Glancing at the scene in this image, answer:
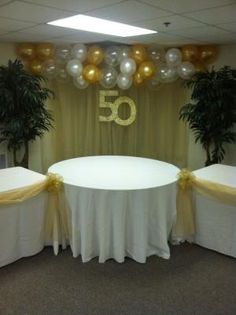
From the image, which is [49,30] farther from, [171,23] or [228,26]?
[228,26]

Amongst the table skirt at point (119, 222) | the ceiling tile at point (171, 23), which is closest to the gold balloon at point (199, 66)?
the ceiling tile at point (171, 23)

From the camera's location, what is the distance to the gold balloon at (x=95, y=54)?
4.23 metres

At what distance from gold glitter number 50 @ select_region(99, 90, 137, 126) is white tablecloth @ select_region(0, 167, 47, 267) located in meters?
2.32

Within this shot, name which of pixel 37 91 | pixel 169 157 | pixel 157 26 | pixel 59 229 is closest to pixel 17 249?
pixel 59 229

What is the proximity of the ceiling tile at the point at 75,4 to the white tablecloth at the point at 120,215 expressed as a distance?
1.49 meters

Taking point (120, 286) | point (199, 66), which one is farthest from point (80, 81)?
point (120, 286)

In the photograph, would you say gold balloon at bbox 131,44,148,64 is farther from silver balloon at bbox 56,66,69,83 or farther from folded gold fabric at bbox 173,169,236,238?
folded gold fabric at bbox 173,169,236,238

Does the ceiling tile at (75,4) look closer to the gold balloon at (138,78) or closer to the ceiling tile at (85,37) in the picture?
the ceiling tile at (85,37)

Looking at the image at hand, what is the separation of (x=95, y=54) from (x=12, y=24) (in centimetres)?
Result: 136

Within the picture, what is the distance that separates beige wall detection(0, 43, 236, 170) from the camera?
426cm

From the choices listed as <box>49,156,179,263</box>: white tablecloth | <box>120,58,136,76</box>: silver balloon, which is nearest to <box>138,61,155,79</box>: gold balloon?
<box>120,58,136,76</box>: silver balloon

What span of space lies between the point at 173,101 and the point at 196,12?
103 inches

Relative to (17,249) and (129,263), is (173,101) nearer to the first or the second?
(129,263)

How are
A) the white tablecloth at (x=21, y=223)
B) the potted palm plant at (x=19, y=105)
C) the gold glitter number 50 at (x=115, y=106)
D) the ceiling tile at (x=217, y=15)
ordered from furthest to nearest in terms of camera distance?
the gold glitter number 50 at (x=115, y=106) < the potted palm plant at (x=19, y=105) < the white tablecloth at (x=21, y=223) < the ceiling tile at (x=217, y=15)
